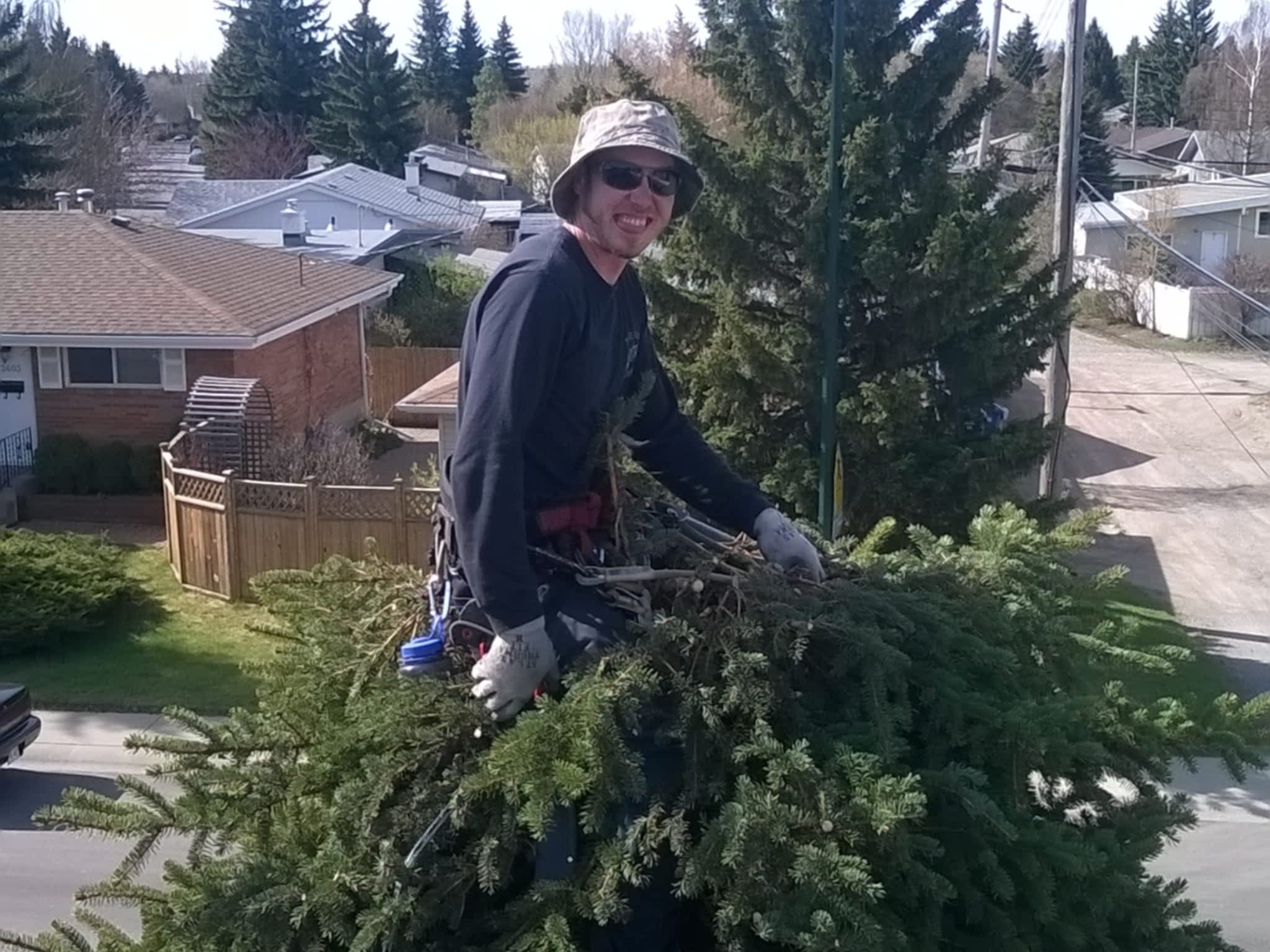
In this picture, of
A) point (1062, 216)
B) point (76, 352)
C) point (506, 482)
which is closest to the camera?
point (506, 482)

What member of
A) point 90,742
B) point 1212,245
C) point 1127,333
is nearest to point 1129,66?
point 1212,245

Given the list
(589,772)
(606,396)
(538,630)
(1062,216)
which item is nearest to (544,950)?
(589,772)

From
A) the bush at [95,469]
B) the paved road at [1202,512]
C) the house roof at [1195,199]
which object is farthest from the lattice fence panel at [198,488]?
the house roof at [1195,199]

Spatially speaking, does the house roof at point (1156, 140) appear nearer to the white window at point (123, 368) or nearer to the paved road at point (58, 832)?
the white window at point (123, 368)

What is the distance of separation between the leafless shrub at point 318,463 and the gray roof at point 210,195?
23433mm

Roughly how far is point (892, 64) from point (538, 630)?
40.6ft

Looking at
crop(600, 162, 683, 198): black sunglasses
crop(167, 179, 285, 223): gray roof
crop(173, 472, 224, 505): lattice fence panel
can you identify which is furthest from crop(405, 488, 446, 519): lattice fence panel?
crop(167, 179, 285, 223): gray roof

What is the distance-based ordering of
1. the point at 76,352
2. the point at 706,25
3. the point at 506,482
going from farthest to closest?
the point at 76,352 → the point at 706,25 → the point at 506,482

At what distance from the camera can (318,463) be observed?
17.0m

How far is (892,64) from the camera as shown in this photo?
14039 millimetres

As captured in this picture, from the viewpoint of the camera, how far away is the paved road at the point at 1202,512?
9625 millimetres

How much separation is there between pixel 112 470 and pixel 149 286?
3094mm

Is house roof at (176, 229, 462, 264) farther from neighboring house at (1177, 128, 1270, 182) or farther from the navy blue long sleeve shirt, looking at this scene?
neighboring house at (1177, 128, 1270, 182)

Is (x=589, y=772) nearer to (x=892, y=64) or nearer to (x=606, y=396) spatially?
(x=606, y=396)
